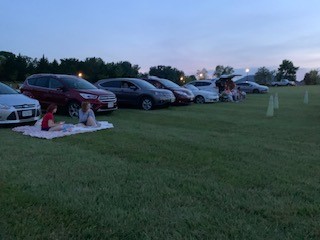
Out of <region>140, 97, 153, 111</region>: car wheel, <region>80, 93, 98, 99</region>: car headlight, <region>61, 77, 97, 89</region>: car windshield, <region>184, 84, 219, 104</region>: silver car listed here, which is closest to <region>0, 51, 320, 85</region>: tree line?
<region>184, 84, 219, 104</region>: silver car

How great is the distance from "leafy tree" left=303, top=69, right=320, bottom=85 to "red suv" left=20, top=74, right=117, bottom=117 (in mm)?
80642

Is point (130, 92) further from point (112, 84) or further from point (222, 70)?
point (222, 70)

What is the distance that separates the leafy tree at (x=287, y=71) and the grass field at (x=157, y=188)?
100m

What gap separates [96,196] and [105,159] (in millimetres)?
1931

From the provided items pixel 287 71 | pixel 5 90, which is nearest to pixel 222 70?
pixel 287 71

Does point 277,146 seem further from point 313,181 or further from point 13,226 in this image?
point 13,226

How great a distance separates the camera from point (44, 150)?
7.07m

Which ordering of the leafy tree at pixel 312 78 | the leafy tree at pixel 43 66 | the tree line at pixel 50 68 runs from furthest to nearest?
the leafy tree at pixel 312 78 < the leafy tree at pixel 43 66 < the tree line at pixel 50 68

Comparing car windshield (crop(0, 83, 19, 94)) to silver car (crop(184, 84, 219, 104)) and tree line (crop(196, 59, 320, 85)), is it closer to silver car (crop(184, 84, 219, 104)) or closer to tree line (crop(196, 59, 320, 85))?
silver car (crop(184, 84, 219, 104))

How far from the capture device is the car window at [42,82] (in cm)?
1416

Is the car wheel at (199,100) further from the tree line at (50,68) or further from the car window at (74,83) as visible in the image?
the tree line at (50,68)

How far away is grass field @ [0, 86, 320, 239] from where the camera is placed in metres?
3.65

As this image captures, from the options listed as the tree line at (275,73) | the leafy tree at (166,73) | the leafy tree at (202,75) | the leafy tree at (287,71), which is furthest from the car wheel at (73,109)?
the leafy tree at (287,71)

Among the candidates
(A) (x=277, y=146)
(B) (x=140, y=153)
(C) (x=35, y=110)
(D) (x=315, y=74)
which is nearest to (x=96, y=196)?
(B) (x=140, y=153)
